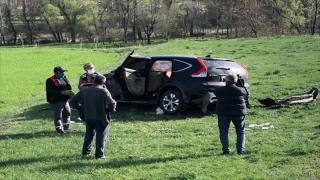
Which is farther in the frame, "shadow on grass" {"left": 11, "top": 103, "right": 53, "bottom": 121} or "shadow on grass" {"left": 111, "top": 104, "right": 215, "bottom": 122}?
"shadow on grass" {"left": 11, "top": 103, "right": 53, "bottom": 121}

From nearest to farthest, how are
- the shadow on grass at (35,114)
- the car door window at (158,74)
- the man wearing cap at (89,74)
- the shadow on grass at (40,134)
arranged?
the man wearing cap at (89,74)
the shadow on grass at (40,134)
the car door window at (158,74)
the shadow on grass at (35,114)

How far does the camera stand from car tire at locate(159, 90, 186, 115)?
12797mm

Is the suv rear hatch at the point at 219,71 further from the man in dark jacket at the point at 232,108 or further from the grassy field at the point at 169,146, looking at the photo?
the man in dark jacket at the point at 232,108

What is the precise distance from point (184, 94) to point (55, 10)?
77.2 m

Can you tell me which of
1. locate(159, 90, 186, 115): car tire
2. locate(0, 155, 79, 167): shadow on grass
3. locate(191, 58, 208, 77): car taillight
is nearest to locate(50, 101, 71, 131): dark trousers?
locate(0, 155, 79, 167): shadow on grass

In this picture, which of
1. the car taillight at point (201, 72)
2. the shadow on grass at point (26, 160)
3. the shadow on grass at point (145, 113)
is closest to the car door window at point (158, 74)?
the shadow on grass at point (145, 113)

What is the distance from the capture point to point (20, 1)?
9944cm

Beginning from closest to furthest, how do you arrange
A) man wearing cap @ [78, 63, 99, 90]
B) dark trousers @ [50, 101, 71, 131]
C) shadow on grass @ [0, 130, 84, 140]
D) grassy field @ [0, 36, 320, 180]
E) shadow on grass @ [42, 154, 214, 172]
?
grassy field @ [0, 36, 320, 180] → shadow on grass @ [42, 154, 214, 172] → man wearing cap @ [78, 63, 99, 90] → shadow on grass @ [0, 130, 84, 140] → dark trousers @ [50, 101, 71, 131]

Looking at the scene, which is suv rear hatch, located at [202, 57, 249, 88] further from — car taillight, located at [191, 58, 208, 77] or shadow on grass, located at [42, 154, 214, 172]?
shadow on grass, located at [42, 154, 214, 172]

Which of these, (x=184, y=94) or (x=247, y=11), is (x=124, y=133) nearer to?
(x=184, y=94)

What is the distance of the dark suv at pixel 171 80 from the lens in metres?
12.5

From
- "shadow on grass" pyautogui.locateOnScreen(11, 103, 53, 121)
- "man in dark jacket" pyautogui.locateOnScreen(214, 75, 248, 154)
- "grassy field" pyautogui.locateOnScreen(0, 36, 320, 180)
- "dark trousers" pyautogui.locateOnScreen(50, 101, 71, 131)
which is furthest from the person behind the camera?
"shadow on grass" pyautogui.locateOnScreen(11, 103, 53, 121)

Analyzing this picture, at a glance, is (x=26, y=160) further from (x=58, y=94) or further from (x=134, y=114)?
(x=134, y=114)

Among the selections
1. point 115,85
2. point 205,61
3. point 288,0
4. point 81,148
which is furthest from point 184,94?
point 288,0
